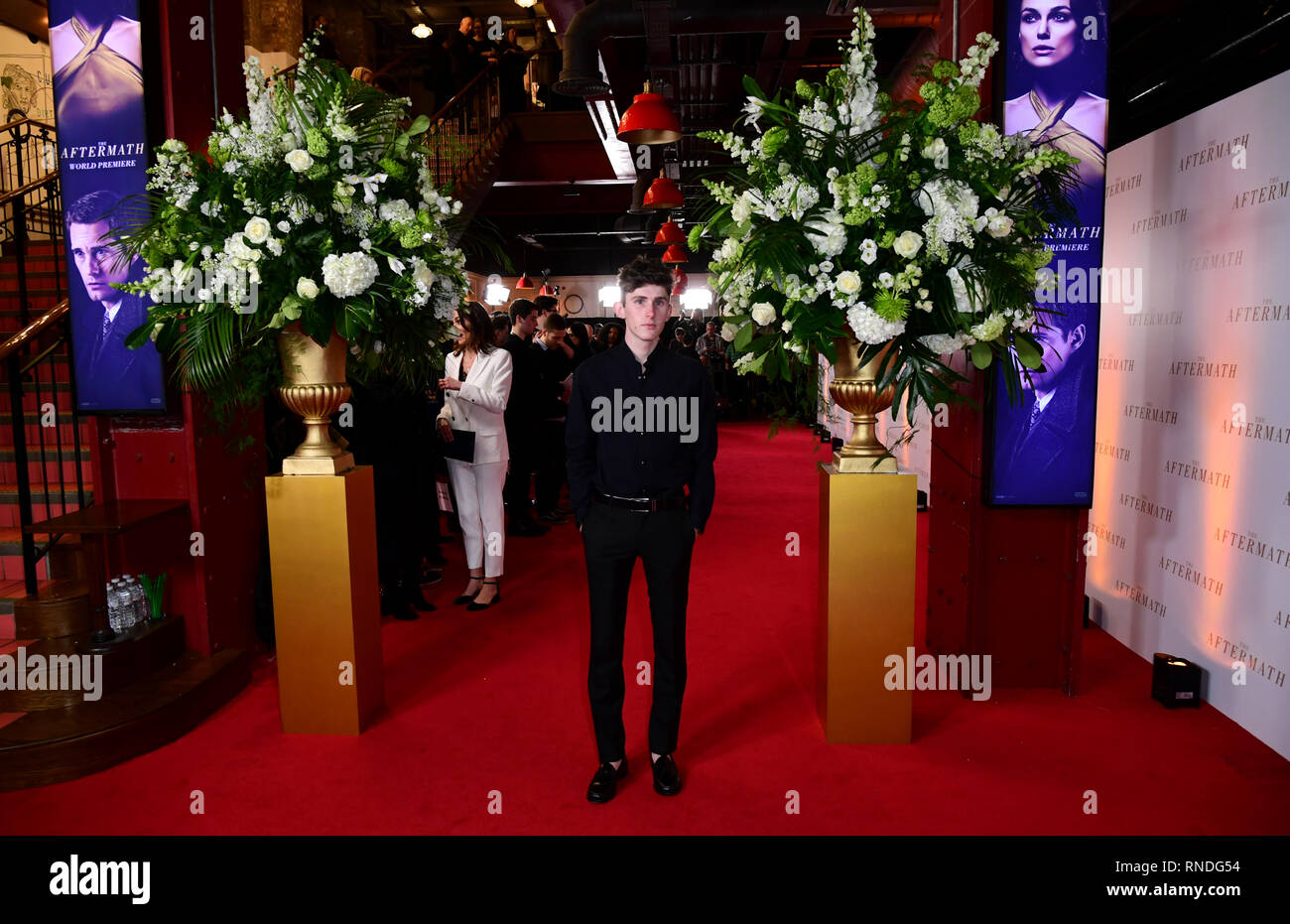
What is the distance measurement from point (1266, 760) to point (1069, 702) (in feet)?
2.40

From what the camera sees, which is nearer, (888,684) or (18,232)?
(888,684)

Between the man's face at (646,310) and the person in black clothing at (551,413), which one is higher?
the man's face at (646,310)

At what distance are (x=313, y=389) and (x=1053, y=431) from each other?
3.11 meters

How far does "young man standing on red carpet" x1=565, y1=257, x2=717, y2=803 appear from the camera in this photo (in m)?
2.97

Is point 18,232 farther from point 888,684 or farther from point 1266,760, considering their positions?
point 1266,760

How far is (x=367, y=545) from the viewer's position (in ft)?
12.2

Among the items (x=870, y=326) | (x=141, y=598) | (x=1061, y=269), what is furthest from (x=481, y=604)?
(x=1061, y=269)

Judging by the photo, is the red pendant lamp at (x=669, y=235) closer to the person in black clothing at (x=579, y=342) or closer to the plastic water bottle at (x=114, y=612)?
the person in black clothing at (x=579, y=342)

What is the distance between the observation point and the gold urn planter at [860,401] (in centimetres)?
335

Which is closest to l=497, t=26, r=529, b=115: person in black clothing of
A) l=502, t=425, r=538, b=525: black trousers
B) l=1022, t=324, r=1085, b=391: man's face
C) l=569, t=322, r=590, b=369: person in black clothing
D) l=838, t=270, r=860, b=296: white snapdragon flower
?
l=569, t=322, r=590, b=369: person in black clothing

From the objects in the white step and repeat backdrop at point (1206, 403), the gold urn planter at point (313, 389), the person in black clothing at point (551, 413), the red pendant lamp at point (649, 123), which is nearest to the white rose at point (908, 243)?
the white step and repeat backdrop at point (1206, 403)

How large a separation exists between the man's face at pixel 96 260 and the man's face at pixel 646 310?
95.2 inches
